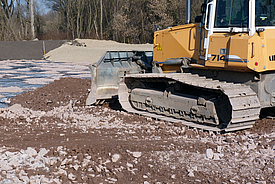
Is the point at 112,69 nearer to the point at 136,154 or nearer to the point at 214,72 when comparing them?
the point at 214,72

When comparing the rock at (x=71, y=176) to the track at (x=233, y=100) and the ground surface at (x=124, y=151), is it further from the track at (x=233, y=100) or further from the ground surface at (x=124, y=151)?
the track at (x=233, y=100)

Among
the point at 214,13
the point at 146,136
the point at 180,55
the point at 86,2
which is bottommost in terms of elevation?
the point at 146,136

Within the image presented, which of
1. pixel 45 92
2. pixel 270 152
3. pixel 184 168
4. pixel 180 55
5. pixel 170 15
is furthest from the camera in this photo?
pixel 170 15

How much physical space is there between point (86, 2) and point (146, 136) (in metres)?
36.5

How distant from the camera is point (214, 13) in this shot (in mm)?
6375

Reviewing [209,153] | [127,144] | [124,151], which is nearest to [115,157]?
[124,151]

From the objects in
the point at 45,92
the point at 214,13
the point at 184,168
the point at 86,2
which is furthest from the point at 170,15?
the point at 184,168

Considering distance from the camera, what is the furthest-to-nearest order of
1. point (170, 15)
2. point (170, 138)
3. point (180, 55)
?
point (170, 15), point (180, 55), point (170, 138)

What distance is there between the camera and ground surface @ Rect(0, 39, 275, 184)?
424cm

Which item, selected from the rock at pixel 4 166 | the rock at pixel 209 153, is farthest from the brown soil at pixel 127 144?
the rock at pixel 4 166

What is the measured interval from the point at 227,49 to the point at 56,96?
5.46 m

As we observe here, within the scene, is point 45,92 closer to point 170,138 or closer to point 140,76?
point 140,76

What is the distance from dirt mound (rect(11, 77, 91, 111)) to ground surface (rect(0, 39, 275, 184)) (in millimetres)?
1195

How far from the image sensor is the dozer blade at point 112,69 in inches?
333
